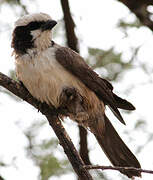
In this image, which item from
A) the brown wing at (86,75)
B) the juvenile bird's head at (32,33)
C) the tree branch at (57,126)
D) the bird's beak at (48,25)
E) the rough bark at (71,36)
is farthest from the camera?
the rough bark at (71,36)

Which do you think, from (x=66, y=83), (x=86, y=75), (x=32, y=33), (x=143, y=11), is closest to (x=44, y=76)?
(x=66, y=83)

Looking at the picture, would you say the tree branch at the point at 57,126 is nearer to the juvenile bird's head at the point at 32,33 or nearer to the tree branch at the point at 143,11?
the juvenile bird's head at the point at 32,33

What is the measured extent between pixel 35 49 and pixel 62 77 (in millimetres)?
550

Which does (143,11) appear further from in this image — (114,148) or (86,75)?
(114,148)

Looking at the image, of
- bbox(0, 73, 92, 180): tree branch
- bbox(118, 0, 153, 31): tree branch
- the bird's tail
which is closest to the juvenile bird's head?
bbox(0, 73, 92, 180): tree branch

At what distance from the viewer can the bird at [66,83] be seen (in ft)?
16.9

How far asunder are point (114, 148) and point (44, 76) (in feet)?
4.93

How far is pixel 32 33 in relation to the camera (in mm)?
5703

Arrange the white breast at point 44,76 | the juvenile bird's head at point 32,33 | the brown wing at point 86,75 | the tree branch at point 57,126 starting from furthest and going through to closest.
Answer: the juvenile bird's head at point 32,33
the brown wing at point 86,75
the white breast at point 44,76
the tree branch at point 57,126

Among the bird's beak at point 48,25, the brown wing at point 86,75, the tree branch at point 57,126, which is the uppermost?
the bird's beak at point 48,25

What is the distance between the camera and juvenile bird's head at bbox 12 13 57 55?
5530mm

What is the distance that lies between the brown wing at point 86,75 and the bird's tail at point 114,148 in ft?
1.18

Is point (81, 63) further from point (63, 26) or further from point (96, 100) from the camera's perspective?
point (63, 26)

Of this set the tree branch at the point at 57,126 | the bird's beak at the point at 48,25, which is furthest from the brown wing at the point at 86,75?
the tree branch at the point at 57,126
